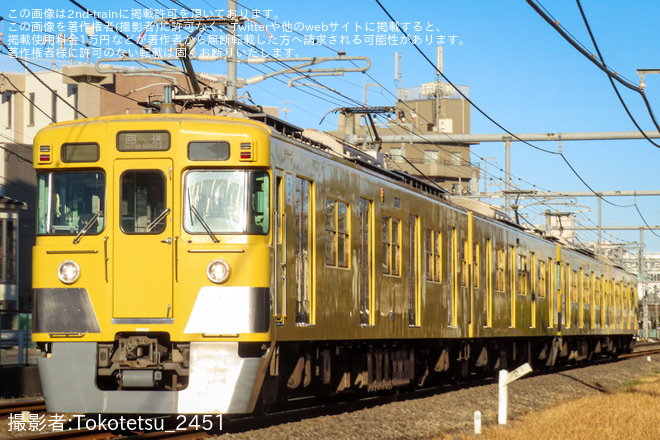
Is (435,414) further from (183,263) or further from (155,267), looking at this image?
(155,267)

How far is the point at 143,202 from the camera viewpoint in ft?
35.0

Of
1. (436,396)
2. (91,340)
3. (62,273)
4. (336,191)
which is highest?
(336,191)

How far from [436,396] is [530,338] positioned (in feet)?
30.8

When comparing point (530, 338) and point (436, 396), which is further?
point (530, 338)

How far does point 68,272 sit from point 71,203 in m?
0.73

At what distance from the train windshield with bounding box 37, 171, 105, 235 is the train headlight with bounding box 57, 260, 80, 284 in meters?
0.33

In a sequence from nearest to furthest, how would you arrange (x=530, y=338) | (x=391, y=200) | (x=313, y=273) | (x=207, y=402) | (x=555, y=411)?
(x=207, y=402) < (x=313, y=273) < (x=555, y=411) < (x=391, y=200) < (x=530, y=338)

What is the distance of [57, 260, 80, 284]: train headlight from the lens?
34.4 feet

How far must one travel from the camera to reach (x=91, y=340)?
10.3 metres

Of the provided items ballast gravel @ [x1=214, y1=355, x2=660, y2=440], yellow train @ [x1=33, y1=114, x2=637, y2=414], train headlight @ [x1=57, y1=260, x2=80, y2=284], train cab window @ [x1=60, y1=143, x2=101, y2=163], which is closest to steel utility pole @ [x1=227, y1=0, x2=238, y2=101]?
yellow train @ [x1=33, y1=114, x2=637, y2=414]

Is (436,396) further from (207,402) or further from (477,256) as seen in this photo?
(207,402)

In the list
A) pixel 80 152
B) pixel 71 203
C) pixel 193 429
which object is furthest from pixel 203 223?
pixel 193 429

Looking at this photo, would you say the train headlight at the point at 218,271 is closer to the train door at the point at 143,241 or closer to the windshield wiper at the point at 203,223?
the windshield wiper at the point at 203,223

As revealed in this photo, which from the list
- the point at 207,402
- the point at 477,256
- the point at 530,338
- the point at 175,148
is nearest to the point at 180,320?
the point at 207,402
